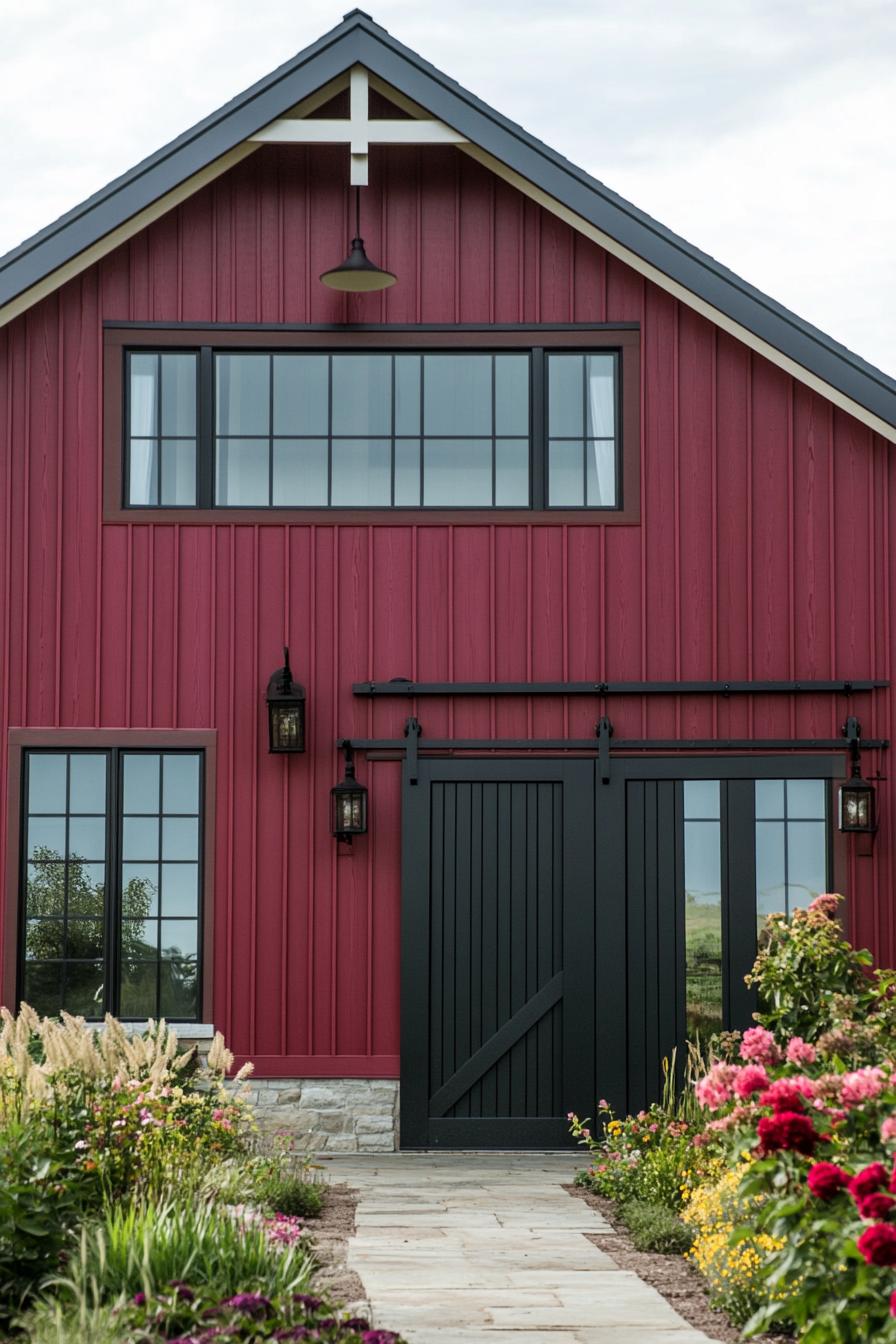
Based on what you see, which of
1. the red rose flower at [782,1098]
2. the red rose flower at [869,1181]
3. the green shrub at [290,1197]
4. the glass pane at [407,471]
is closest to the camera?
the red rose flower at [869,1181]

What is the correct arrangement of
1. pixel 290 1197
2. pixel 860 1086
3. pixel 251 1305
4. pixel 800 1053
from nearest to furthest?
A: 1. pixel 251 1305
2. pixel 860 1086
3. pixel 800 1053
4. pixel 290 1197

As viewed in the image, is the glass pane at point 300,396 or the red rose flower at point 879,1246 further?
the glass pane at point 300,396

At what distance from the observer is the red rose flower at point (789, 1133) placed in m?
5.42

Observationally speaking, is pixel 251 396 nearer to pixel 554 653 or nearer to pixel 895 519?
pixel 554 653

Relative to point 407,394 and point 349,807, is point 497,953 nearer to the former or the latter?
point 349,807

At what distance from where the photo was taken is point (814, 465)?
36.9 feet

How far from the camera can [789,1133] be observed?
5.43 m

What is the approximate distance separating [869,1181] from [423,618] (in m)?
6.59

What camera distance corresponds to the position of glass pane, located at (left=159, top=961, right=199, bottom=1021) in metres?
11.0

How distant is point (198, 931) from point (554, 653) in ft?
9.14

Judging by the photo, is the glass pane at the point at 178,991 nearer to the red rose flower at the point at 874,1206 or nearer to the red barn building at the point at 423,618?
the red barn building at the point at 423,618

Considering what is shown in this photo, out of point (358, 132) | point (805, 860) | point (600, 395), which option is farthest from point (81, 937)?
point (358, 132)

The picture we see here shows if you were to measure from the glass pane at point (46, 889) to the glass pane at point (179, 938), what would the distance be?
25.3 inches

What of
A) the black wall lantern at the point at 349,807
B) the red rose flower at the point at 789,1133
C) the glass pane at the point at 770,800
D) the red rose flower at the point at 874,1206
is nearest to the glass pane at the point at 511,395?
the black wall lantern at the point at 349,807
